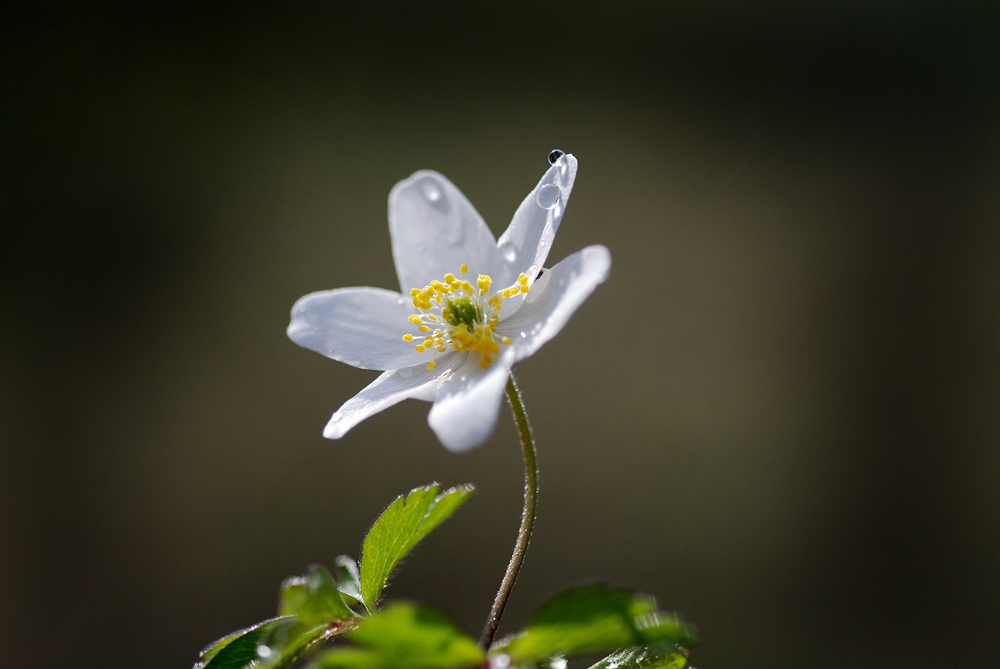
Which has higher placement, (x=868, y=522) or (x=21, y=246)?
(x=21, y=246)

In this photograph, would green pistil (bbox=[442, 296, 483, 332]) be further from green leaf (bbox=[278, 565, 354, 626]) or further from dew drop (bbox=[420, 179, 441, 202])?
green leaf (bbox=[278, 565, 354, 626])

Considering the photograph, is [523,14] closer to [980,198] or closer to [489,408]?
[980,198]

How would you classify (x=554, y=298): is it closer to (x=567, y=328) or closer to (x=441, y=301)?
(x=441, y=301)

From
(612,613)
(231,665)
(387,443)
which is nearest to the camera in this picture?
(612,613)

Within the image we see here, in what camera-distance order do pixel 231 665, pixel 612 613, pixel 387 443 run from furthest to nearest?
pixel 387 443
pixel 231 665
pixel 612 613

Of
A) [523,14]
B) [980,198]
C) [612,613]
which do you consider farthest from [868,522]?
[612,613]

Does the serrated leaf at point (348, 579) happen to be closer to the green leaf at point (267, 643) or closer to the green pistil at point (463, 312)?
the green leaf at point (267, 643)
